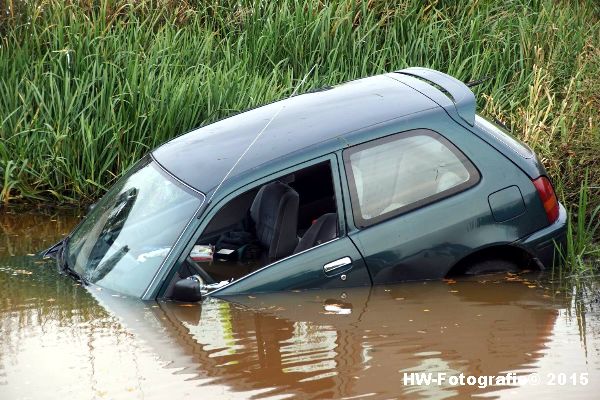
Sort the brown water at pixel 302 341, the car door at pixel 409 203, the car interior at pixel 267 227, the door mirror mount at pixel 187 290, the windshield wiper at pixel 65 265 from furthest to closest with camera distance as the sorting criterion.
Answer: the windshield wiper at pixel 65 265 → the car interior at pixel 267 227 → the car door at pixel 409 203 → the door mirror mount at pixel 187 290 → the brown water at pixel 302 341

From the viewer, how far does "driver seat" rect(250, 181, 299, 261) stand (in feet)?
21.9

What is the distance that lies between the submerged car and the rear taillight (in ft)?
0.04

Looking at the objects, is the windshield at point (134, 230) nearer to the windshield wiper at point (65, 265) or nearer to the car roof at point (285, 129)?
the windshield wiper at point (65, 265)

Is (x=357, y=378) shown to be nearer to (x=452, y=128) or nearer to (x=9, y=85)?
(x=452, y=128)

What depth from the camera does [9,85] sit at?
Answer: 32.3 ft

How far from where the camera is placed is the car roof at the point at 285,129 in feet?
21.4

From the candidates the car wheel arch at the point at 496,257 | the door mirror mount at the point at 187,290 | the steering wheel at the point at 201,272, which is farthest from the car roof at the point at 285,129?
the car wheel arch at the point at 496,257

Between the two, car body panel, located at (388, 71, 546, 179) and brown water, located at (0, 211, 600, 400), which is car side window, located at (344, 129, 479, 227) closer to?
car body panel, located at (388, 71, 546, 179)

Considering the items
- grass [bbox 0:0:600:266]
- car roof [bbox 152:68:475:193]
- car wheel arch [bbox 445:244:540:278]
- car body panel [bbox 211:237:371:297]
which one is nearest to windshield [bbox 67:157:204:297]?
car roof [bbox 152:68:475:193]

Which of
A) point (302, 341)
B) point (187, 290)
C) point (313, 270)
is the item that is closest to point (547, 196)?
point (313, 270)

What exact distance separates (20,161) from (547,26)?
491 centimetres

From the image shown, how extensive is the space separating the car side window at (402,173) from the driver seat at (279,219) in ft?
1.26

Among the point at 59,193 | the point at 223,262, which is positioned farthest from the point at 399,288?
the point at 59,193

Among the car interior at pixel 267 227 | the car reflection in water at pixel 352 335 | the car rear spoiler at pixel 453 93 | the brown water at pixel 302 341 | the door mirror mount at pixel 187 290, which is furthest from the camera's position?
the car rear spoiler at pixel 453 93
